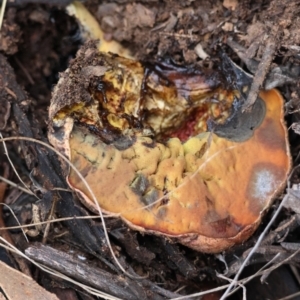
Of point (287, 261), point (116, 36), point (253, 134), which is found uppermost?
point (116, 36)

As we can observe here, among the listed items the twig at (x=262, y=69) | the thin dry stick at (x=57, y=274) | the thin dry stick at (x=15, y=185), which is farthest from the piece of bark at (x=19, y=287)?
the twig at (x=262, y=69)

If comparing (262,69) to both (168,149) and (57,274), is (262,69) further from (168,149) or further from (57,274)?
(57,274)

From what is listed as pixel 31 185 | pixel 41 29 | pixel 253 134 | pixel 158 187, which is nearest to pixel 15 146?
pixel 31 185

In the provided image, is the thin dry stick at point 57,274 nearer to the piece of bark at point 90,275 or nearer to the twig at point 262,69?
the piece of bark at point 90,275

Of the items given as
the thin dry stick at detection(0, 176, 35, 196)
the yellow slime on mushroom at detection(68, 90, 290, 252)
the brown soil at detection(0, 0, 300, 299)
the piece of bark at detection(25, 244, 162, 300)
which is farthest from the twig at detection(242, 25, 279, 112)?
the thin dry stick at detection(0, 176, 35, 196)

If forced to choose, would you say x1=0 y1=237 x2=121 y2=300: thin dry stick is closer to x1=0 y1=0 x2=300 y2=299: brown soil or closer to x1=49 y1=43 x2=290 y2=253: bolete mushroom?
x1=0 y1=0 x2=300 y2=299: brown soil

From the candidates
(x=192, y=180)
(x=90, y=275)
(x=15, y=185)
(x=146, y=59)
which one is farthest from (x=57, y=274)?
(x=146, y=59)

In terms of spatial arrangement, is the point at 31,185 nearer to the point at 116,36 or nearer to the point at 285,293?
the point at 116,36
